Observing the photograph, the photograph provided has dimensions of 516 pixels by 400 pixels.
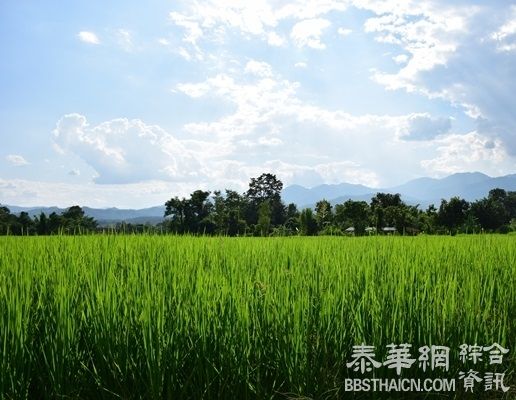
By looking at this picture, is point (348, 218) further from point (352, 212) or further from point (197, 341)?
point (197, 341)

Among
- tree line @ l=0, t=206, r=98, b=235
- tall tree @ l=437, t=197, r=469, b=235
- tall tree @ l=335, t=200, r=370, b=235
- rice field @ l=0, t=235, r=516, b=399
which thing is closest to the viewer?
rice field @ l=0, t=235, r=516, b=399

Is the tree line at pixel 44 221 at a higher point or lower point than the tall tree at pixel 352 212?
lower

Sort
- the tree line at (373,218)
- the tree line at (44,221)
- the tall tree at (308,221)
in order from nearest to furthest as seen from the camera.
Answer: the tree line at (44,221), the tall tree at (308,221), the tree line at (373,218)

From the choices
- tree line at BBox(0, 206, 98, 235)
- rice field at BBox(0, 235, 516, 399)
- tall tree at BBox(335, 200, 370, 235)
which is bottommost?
rice field at BBox(0, 235, 516, 399)

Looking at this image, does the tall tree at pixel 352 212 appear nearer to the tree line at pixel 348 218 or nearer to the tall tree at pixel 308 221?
the tree line at pixel 348 218

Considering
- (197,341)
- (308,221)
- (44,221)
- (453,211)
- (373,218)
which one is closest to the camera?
(197,341)

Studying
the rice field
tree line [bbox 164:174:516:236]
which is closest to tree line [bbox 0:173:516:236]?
tree line [bbox 164:174:516:236]

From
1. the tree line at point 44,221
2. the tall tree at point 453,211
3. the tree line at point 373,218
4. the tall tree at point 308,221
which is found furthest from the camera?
the tall tree at point 453,211

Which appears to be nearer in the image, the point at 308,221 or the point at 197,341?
the point at 197,341

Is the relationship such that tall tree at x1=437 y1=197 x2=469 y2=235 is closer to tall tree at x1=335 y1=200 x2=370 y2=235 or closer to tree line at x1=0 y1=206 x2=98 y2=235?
tall tree at x1=335 y1=200 x2=370 y2=235

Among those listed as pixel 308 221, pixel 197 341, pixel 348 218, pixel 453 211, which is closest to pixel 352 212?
pixel 348 218

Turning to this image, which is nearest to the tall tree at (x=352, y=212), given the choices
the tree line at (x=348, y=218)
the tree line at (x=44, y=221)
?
the tree line at (x=348, y=218)

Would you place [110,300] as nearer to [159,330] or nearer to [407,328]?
[159,330]

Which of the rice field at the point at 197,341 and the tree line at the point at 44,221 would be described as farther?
the tree line at the point at 44,221
